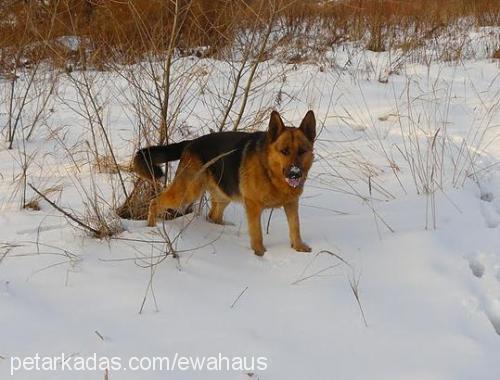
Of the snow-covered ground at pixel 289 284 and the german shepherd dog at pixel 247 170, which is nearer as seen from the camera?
the snow-covered ground at pixel 289 284

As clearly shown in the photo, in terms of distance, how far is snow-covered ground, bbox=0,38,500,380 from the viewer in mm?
2240

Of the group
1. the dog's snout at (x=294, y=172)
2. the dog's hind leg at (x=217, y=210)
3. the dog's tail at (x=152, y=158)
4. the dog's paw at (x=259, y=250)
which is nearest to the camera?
the dog's snout at (x=294, y=172)

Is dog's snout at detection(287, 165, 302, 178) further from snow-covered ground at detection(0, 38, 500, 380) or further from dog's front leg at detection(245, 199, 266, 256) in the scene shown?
snow-covered ground at detection(0, 38, 500, 380)

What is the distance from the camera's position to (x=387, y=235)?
3.37 meters

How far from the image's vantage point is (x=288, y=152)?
318cm

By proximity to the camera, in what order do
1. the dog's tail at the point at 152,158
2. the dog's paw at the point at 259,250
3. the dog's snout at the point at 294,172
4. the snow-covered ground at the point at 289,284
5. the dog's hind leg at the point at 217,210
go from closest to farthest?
the snow-covered ground at the point at 289,284 < the dog's snout at the point at 294,172 < the dog's paw at the point at 259,250 < the dog's tail at the point at 152,158 < the dog's hind leg at the point at 217,210

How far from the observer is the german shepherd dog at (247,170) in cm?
321

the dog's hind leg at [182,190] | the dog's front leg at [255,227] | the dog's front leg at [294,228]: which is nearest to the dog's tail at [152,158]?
the dog's hind leg at [182,190]

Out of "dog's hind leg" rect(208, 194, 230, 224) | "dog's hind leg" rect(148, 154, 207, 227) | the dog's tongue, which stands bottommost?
"dog's hind leg" rect(208, 194, 230, 224)

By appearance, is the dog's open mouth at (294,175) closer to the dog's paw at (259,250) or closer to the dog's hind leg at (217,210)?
the dog's paw at (259,250)

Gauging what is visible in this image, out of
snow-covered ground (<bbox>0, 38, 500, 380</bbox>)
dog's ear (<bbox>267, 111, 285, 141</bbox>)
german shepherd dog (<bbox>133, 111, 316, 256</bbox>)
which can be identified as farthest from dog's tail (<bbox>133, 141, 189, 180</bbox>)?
dog's ear (<bbox>267, 111, 285, 141</bbox>)

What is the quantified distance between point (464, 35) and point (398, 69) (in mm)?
2426

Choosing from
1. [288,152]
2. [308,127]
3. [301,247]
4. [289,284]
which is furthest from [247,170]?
[289,284]

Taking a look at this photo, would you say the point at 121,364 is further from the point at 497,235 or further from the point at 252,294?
the point at 497,235
